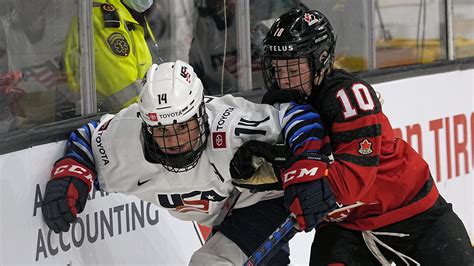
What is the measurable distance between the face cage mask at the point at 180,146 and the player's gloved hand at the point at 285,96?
26 centimetres

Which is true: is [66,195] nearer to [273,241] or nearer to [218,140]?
[218,140]

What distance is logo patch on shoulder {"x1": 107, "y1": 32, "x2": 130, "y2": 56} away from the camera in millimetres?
3536

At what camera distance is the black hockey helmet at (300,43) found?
296cm

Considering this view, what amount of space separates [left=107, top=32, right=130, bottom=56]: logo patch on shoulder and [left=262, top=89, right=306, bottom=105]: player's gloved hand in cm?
75

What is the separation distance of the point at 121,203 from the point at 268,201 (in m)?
0.56

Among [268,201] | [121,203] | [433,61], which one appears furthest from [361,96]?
[433,61]

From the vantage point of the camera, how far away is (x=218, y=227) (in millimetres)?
3078

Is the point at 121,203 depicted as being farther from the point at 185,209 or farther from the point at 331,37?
the point at 331,37

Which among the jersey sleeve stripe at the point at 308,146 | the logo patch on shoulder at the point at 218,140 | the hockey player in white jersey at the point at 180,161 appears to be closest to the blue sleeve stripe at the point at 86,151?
the hockey player in white jersey at the point at 180,161

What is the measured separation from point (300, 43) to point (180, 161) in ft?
1.72

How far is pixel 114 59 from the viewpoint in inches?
139

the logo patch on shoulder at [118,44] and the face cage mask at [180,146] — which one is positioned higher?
the logo patch on shoulder at [118,44]

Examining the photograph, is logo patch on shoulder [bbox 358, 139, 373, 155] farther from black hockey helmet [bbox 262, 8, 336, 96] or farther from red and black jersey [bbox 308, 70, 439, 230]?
black hockey helmet [bbox 262, 8, 336, 96]

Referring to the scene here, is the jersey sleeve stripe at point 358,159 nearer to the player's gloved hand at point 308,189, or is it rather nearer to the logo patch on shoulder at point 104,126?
the player's gloved hand at point 308,189
